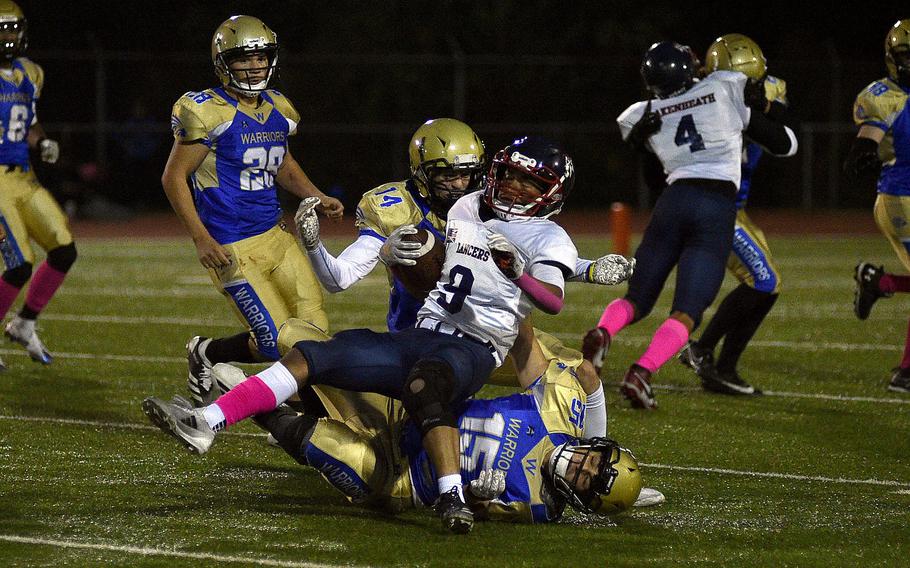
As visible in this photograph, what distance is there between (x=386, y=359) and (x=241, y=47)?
196 cm

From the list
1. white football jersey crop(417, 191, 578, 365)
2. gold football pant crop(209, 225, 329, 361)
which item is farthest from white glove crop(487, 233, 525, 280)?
gold football pant crop(209, 225, 329, 361)

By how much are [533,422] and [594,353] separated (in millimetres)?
1783

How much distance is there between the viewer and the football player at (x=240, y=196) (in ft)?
19.2

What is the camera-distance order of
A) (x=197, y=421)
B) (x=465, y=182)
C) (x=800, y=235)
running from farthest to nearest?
(x=800, y=235) → (x=465, y=182) → (x=197, y=421)

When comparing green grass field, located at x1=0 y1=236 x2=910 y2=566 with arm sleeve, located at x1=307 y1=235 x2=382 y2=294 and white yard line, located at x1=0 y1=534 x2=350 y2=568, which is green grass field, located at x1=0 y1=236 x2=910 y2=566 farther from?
arm sleeve, located at x1=307 y1=235 x2=382 y2=294

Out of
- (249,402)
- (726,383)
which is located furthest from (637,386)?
(249,402)

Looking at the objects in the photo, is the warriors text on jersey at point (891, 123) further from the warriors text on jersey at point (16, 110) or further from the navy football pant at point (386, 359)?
the warriors text on jersey at point (16, 110)

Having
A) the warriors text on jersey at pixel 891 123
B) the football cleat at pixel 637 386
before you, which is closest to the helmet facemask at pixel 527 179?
the football cleat at pixel 637 386

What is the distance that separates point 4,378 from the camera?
7566 mm

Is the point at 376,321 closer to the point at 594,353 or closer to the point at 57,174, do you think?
the point at 594,353

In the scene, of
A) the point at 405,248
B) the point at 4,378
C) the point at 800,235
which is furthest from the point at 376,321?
the point at 800,235

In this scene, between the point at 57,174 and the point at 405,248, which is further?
the point at 57,174

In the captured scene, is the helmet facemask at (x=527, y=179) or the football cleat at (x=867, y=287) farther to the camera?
the football cleat at (x=867, y=287)

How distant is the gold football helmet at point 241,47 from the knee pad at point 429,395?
204cm
